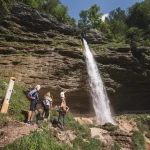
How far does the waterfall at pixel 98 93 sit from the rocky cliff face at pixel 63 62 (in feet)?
1.72

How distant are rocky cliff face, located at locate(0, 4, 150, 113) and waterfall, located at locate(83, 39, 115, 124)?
0.53 metres

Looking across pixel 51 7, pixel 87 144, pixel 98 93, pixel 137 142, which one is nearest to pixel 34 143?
pixel 87 144

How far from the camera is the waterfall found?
65.5 ft

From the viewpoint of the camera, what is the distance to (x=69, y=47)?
20.3m

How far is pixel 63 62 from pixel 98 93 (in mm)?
4192

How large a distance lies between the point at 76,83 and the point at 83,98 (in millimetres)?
1806

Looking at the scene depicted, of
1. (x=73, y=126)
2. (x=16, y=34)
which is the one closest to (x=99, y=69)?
(x=16, y=34)

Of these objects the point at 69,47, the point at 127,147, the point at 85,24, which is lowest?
the point at 127,147

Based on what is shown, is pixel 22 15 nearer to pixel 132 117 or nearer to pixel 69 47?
pixel 69 47

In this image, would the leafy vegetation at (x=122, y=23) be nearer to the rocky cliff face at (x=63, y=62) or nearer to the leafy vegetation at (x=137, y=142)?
the rocky cliff face at (x=63, y=62)

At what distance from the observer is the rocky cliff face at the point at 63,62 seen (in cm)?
1790

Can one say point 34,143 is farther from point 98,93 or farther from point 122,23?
point 122,23

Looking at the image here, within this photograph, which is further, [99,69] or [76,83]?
[99,69]

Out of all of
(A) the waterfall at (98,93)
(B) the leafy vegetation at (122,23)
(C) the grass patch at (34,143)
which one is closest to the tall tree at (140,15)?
(B) the leafy vegetation at (122,23)
